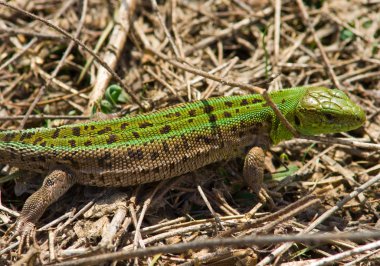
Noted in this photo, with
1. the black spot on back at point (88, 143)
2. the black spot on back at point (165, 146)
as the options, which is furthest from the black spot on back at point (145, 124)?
the black spot on back at point (88, 143)

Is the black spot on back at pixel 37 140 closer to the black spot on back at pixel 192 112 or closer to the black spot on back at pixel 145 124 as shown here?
the black spot on back at pixel 145 124

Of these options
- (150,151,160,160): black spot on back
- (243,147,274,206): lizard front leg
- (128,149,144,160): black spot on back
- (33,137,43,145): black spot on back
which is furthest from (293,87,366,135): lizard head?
(33,137,43,145): black spot on back

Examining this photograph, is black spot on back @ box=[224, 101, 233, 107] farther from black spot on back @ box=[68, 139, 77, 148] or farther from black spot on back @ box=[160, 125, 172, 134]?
black spot on back @ box=[68, 139, 77, 148]

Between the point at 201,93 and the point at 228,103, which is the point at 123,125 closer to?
the point at 228,103

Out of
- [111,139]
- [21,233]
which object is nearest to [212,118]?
[111,139]

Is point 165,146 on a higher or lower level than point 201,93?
lower
